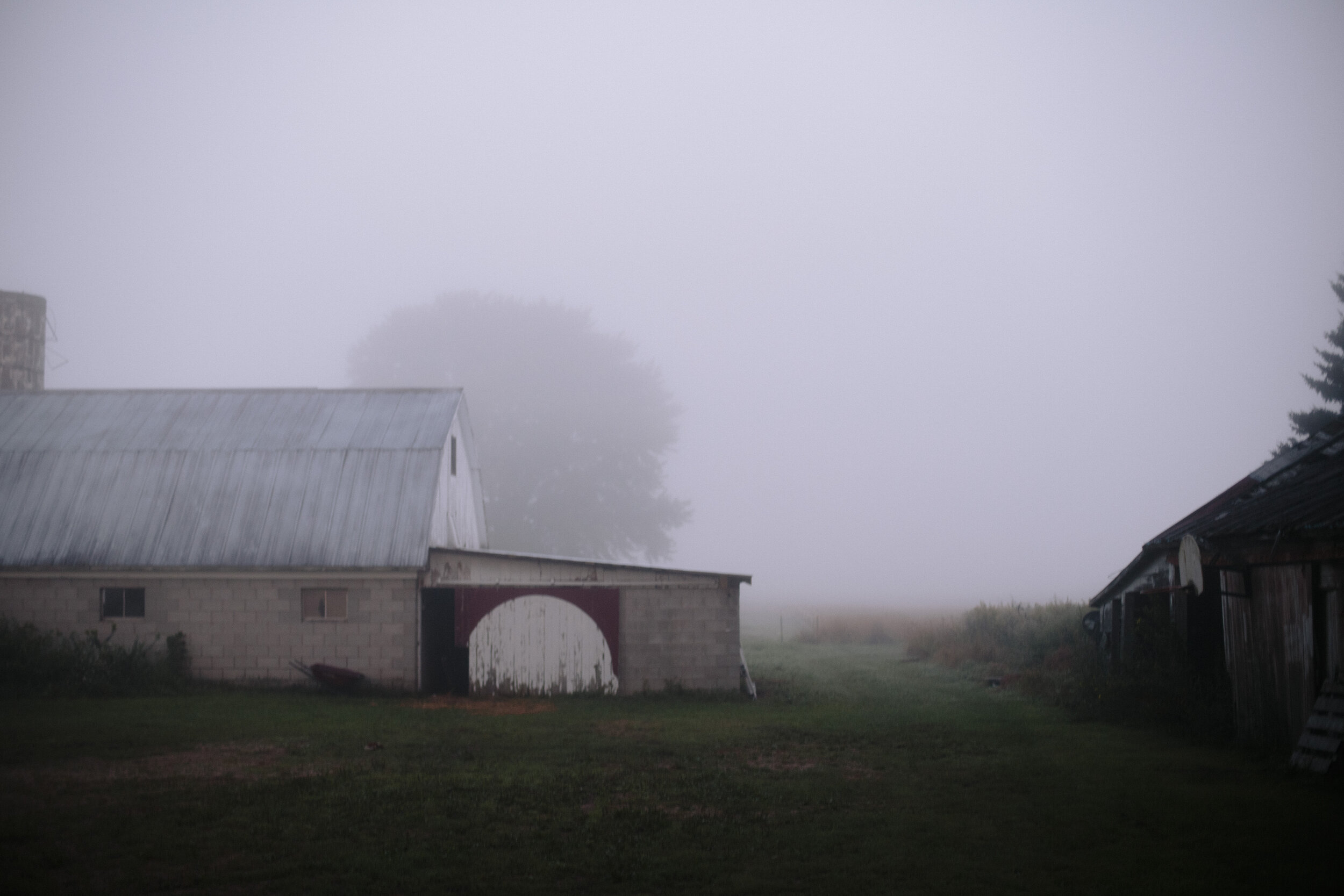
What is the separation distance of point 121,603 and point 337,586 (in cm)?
489

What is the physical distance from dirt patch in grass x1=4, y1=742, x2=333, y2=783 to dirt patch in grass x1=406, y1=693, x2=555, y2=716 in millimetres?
5250

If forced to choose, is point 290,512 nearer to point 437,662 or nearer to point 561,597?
point 437,662

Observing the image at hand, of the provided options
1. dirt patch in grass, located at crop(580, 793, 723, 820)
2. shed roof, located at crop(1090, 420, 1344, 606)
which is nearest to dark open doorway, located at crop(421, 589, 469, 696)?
dirt patch in grass, located at crop(580, 793, 723, 820)

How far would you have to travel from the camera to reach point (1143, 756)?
47.0 feet

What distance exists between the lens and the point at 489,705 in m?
20.7

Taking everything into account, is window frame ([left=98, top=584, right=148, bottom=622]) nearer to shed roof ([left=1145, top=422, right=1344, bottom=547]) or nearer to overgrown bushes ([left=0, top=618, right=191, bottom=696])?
overgrown bushes ([left=0, top=618, right=191, bottom=696])

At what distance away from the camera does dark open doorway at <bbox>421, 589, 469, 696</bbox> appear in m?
22.7

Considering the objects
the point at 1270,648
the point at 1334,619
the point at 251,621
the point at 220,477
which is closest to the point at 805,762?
the point at 1270,648

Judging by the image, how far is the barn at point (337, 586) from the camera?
22094 mm

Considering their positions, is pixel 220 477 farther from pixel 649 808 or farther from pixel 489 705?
pixel 649 808

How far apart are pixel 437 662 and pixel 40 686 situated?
312 inches

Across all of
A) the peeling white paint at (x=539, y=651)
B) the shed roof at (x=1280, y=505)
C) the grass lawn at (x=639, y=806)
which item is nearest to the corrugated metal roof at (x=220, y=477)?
the peeling white paint at (x=539, y=651)

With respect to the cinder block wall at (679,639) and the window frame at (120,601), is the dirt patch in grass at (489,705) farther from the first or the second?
the window frame at (120,601)

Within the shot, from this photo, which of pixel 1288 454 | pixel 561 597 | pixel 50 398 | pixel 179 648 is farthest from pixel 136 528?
pixel 1288 454
